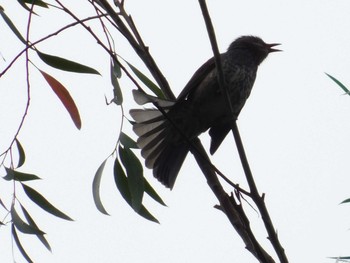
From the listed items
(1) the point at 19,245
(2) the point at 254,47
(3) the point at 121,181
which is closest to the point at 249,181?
(3) the point at 121,181

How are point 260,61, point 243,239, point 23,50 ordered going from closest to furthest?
1. point 243,239
2. point 23,50
3. point 260,61

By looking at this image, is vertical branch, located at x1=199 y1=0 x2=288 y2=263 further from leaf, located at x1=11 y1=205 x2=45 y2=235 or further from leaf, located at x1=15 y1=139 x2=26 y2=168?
leaf, located at x1=15 y1=139 x2=26 y2=168

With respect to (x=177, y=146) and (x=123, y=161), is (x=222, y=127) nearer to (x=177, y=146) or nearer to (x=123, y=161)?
(x=177, y=146)

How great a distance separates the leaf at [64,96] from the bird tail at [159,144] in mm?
911

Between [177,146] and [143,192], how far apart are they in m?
1.27

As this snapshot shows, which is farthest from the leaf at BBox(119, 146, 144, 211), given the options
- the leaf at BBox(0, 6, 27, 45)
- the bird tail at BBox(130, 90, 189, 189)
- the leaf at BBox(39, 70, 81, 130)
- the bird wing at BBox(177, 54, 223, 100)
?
the bird wing at BBox(177, 54, 223, 100)

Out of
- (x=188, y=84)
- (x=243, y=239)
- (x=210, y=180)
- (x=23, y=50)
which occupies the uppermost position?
(x=188, y=84)

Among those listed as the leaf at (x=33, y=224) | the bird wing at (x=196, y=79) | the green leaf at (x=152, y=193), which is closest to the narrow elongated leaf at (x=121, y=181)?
the green leaf at (x=152, y=193)

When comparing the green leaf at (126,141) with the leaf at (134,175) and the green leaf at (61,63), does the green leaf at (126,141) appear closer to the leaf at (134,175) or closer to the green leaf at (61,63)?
the leaf at (134,175)

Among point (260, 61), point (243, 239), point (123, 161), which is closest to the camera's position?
point (243, 239)

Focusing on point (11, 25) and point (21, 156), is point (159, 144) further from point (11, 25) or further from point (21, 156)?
point (11, 25)

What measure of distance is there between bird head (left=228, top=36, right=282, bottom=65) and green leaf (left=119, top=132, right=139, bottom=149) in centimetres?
186

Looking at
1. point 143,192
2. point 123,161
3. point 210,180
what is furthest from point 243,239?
A: point 123,161

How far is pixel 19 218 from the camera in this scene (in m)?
2.66
